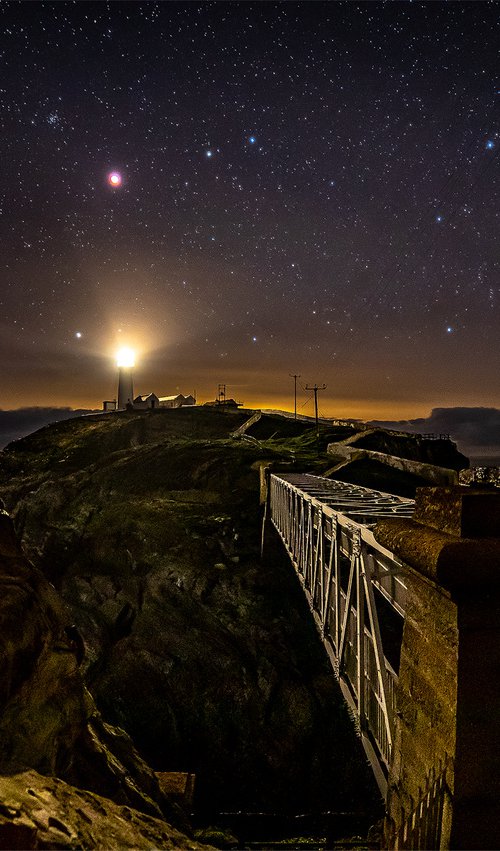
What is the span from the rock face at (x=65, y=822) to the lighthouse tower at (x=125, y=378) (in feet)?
210

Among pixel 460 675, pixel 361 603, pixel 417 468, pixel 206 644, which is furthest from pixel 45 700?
pixel 417 468

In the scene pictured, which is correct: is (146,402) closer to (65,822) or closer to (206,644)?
(206,644)

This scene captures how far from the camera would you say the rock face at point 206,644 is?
41.3 ft

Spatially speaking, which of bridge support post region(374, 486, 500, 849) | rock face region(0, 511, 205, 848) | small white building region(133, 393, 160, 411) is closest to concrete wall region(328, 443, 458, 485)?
rock face region(0, 511, 205, 848)

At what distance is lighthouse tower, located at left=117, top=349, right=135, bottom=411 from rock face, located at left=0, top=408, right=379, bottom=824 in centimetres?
4114

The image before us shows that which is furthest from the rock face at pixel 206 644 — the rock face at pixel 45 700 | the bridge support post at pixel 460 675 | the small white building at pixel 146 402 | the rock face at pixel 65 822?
the small white building at pixel 146 402

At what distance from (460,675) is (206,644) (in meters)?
15.0

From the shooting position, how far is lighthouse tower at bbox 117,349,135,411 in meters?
66.4

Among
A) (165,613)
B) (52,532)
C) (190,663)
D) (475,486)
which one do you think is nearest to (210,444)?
(52,532)

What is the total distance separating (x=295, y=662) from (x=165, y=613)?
17.9 feet

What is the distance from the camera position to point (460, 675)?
2162 mm

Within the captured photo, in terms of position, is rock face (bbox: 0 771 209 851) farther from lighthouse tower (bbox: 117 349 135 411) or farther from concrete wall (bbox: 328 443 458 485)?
lighthouse tower (bbox: 117 349 135 411)

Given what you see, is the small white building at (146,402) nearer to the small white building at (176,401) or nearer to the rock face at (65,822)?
the small white building at (176,401)

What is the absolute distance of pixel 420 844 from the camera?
230cm
